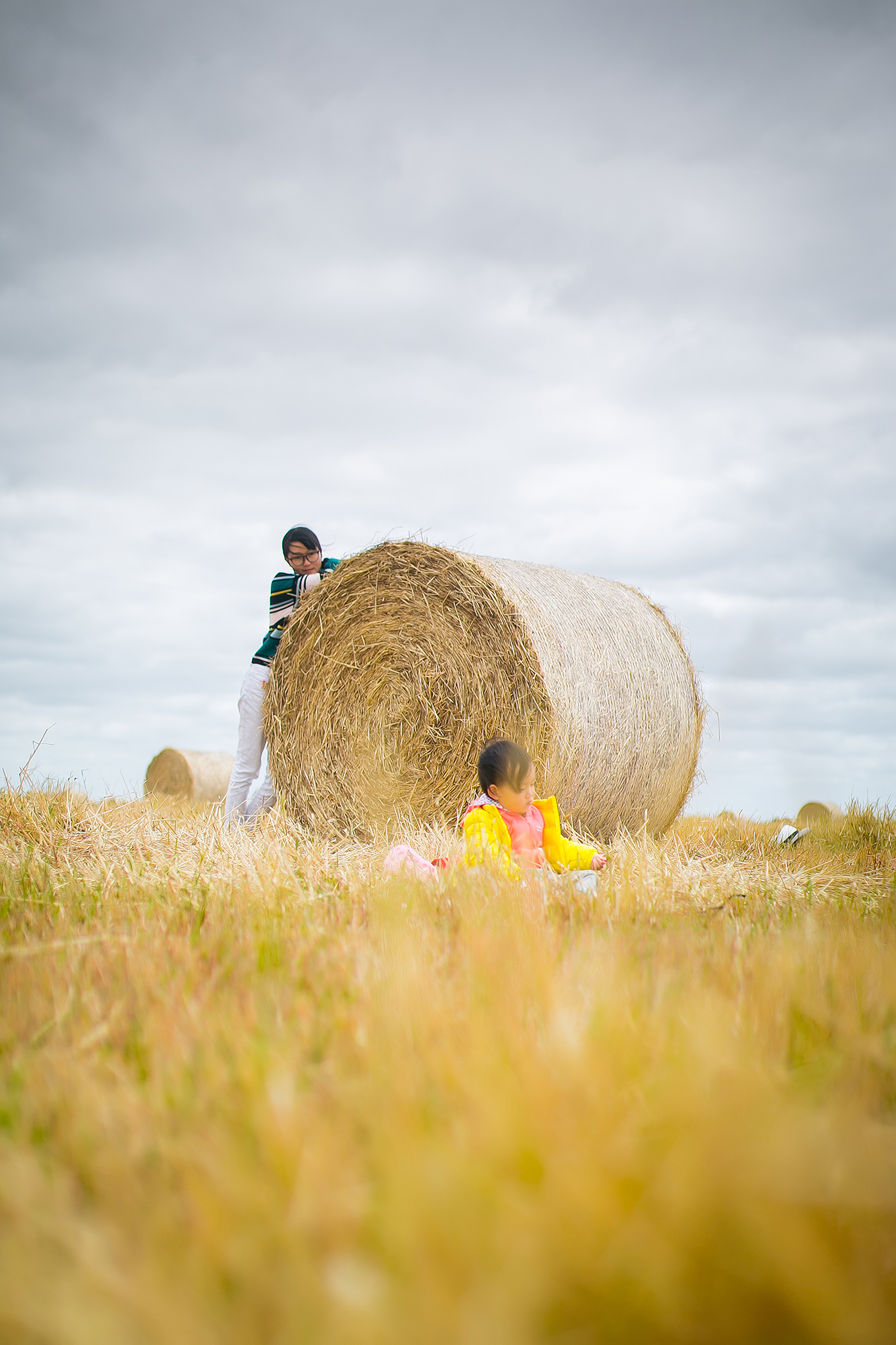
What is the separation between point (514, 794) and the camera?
4383 millimetres

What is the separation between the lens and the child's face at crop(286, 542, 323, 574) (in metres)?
A: 6.48

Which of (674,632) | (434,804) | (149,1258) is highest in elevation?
(674,632)

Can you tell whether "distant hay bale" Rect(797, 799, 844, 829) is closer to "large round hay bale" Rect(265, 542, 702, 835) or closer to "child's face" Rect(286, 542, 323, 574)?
"large round hay bale" Rect(265, 542, 702, 835)

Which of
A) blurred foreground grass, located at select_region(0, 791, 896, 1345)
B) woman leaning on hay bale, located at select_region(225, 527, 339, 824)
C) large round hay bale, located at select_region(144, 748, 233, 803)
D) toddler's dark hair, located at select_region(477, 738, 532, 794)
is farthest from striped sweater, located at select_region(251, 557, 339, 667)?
large round hay bale, located at select_region(144, 748, 233, 803)

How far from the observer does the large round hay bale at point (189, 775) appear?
11.8m

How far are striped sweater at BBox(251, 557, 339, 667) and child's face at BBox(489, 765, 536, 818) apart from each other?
2.57m

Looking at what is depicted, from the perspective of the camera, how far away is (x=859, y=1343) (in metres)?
0.71

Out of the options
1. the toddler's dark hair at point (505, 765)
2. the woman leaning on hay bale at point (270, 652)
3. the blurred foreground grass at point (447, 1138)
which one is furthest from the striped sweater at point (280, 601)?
the blurred foreground grass at point (447, 1138)

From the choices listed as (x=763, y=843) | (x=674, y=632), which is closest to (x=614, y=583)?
(x=674, y=632)

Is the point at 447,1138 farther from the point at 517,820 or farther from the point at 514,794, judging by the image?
the point at 517,820

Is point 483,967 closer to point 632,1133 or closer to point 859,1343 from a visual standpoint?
point 632,1133

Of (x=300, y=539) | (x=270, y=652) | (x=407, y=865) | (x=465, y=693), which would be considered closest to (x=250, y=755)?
(x=270, y=652)

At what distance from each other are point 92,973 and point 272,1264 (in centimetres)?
121

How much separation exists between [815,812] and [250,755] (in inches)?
255
